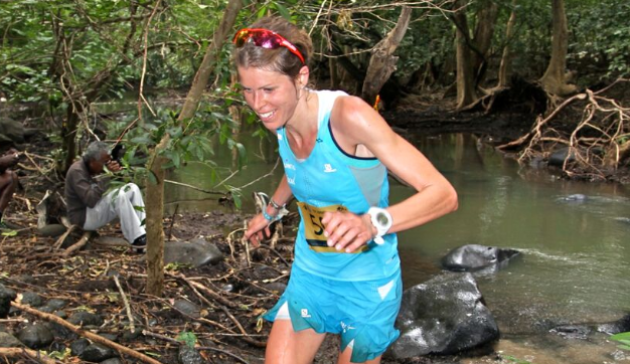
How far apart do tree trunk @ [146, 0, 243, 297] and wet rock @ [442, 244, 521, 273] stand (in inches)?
117

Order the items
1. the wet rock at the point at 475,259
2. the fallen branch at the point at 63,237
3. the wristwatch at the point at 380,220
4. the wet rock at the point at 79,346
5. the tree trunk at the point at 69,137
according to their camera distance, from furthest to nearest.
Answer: the tree trunk at the point at 69,137, the wet rock at the point at 475,259, the fallen branch at the point at 63,237, the wet rock at the point at 79,346, the wristwatch at the point at 380,220

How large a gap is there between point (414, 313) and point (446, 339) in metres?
0.37

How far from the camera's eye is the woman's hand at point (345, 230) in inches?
77.3

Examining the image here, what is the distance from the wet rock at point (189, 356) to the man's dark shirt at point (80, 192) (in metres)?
2.74

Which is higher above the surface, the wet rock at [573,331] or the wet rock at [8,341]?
the wet rock at [8,341]

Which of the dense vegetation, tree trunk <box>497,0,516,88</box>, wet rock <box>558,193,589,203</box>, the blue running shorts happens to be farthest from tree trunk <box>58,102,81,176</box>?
tree trunk <box>497,0,516,88</box>

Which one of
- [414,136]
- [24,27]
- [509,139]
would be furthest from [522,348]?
[414,136]

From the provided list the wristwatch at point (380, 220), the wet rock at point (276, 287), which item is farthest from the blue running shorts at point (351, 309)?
the wet rock at point (276, 287)

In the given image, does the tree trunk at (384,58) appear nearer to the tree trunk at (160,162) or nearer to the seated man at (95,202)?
the seated man at (95,202)

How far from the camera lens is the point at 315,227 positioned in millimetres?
2588

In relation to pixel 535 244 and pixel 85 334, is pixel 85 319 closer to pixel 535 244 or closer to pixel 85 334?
pixel 85 334

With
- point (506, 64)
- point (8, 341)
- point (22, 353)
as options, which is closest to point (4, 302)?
point (8, 341)

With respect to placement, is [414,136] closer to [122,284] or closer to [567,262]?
[567,262]

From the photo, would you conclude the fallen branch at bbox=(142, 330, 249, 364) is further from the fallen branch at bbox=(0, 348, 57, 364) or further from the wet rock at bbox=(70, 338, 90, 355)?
the fallen branch at bbox=(0, 348, 57, 364)
